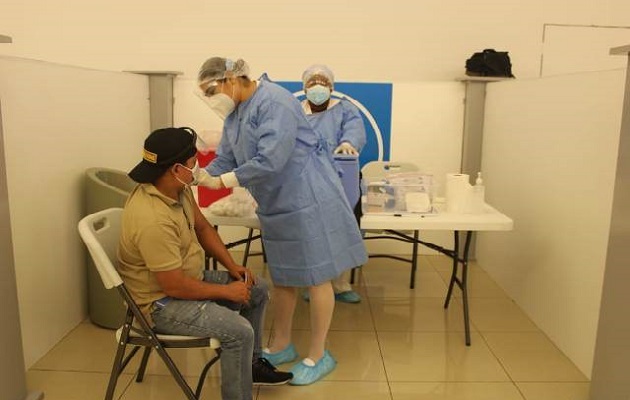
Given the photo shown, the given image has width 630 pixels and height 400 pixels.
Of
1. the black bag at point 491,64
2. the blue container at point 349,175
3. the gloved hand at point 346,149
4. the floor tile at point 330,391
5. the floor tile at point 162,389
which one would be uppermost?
the black bag at point 491,64

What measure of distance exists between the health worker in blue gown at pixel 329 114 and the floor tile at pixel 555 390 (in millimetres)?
1098

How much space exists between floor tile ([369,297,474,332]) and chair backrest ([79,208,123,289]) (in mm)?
1526

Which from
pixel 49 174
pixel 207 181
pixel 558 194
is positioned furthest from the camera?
pixel 558 194

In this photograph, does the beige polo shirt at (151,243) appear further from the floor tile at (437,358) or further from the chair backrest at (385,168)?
the chair backrest at (385,168)

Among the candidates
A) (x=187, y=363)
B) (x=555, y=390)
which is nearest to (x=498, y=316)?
(x=555, y=390)

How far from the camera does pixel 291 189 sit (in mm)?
2156

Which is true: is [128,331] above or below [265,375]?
above

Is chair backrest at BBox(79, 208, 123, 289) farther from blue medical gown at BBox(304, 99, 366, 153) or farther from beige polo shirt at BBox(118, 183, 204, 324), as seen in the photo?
blue medical gown at BBox(304, 99, 366, 153)

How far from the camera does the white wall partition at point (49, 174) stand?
220 centimetres

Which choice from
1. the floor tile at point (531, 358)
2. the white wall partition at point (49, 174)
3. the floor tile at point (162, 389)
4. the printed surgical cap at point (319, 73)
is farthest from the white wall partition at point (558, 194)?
the white wall partition at point (49, 174)

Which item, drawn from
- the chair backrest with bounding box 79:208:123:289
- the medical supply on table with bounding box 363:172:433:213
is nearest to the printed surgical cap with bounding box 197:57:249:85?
the chair backrest with bounding box 79:208:123:289

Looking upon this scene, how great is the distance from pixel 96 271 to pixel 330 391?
1.31m

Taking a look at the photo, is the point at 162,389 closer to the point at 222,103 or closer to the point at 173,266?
the point at 173,266

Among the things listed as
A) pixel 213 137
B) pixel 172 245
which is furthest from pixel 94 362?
pixel 213 137
